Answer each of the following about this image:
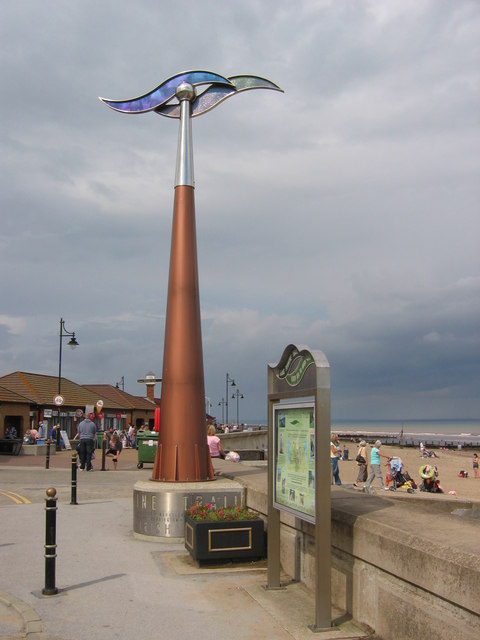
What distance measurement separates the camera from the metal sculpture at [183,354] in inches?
432

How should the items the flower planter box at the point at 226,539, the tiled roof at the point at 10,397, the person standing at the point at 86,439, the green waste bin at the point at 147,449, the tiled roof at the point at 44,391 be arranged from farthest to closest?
the tiled roof at the point at 44,391
the tiled roof at the point at 10,397
the green waste bin at the point at 147,449
the person standing at the point at 86,439
the flower planter box at the point at 226,539

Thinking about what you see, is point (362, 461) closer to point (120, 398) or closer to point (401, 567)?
point (401, 567)

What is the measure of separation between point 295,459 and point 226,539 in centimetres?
219

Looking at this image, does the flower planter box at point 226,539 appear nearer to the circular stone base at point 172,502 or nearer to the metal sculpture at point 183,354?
the circular stone base at point 172,502

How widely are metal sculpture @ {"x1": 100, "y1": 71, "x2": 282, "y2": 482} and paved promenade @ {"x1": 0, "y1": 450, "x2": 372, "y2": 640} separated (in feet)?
4.78

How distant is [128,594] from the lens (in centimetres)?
720

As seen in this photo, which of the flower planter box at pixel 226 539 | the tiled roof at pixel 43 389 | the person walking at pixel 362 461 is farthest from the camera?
the tiled roof at pixel 43 389

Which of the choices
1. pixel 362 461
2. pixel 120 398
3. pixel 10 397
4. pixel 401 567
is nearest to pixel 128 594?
pixel 401 567

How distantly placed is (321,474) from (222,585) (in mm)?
2436

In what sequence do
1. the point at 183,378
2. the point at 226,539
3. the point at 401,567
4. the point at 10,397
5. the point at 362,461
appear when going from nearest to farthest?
the point at 401,567
the point at 226,539
the point at 183,378
the point at 362,461
the point at 10,397

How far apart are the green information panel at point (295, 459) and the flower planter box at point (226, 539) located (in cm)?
139

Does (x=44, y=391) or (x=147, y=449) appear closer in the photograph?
(x=147, y=449)

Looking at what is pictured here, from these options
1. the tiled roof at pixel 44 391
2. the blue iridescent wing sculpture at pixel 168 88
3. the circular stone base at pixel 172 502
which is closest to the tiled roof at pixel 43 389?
the tiled roof at pixel 44 391

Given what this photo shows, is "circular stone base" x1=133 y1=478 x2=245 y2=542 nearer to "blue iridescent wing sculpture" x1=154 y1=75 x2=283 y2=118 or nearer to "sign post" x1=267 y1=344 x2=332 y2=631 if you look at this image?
"sign post" x1=267 y1=344 x2=332 y2=631
